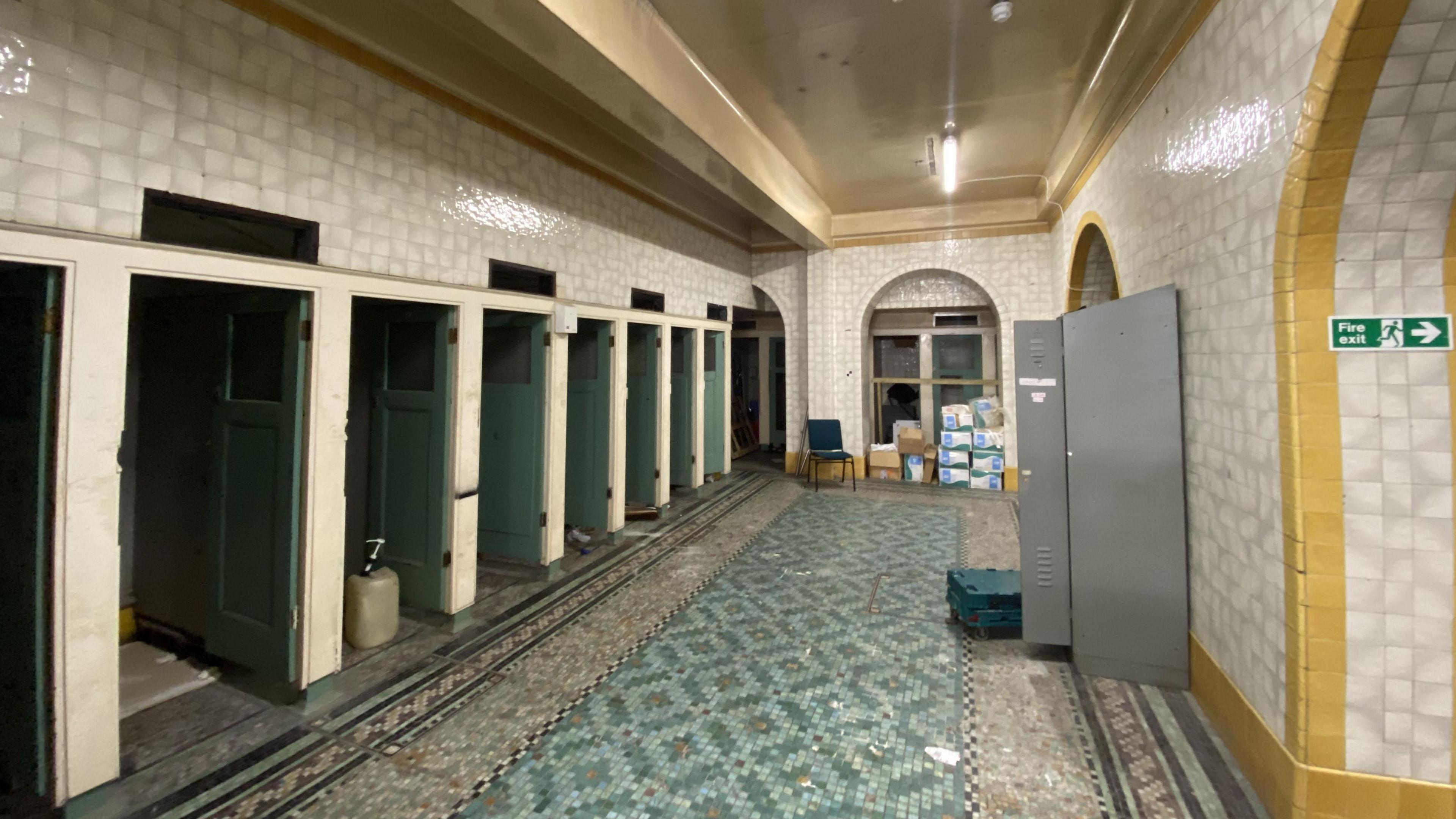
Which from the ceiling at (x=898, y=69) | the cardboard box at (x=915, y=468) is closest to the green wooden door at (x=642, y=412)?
the ceiling at (x=898, y=69)

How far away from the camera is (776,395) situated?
396 inches

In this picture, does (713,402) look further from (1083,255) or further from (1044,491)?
(1044,491)

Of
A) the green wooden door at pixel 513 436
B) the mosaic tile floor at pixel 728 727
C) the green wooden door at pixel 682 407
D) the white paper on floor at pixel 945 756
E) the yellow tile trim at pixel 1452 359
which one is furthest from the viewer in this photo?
the green wooden door at pixel 682 407

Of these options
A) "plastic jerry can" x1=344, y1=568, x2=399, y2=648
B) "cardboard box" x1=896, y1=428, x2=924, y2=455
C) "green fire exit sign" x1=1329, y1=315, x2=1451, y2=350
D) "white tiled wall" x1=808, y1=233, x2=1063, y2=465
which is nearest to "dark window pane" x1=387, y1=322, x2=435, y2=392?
"plastic jerry can" x1=344, y1=568, x2=399, y2=648

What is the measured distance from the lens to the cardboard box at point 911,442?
7461 millimetres

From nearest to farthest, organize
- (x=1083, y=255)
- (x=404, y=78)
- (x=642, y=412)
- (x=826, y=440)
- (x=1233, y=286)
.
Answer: (x=1233, y=286), (x=404, y=78), (x=1083, y=255), (x=642, y=412), (x=826, y=440)

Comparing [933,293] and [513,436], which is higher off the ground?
[933,293]

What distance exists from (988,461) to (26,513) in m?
7.65

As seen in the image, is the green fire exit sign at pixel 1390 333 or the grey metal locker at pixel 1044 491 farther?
the grey metal locker at pixel 1044 491

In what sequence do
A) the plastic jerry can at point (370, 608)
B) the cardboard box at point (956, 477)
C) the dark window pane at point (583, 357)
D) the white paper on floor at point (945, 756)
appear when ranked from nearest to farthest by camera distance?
the white paper on floor at point (945, 756) → the plastic jerry can at point (370, 608) → the dark window pane at point (583, 357) → the cardboard box at point (956, 477)

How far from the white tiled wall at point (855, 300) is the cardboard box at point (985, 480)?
19.7 inches

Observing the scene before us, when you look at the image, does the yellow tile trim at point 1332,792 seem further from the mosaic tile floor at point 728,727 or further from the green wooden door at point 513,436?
the green wooden door at point 513,436

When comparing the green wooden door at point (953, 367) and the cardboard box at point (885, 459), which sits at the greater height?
the green wooden door at point (953, 367)

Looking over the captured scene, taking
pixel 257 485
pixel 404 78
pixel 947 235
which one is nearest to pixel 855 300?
pixel 947 235
